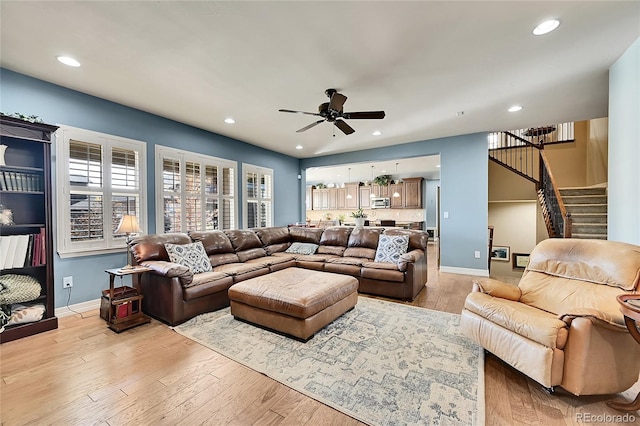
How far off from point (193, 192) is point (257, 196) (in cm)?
163

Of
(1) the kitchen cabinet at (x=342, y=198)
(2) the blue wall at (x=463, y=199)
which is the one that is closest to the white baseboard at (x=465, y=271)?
(2) the blue wall at (x=463, y=199)

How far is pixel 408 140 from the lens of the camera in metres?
5.66

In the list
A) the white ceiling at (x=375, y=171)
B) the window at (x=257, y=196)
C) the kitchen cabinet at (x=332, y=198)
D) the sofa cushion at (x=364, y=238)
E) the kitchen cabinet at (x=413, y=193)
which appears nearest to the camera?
the sofa cushion at (x=364, y=238)

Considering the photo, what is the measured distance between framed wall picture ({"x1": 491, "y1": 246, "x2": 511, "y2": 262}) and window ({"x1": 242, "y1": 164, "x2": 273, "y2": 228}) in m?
5.64

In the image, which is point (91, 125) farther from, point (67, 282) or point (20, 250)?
point (67, 282)

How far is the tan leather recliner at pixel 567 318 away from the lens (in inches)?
65.4

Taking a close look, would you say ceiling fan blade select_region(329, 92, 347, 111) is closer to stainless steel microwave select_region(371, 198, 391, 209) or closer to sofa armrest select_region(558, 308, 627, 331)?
sofa armrest select_region(558, 308, 627, 331)

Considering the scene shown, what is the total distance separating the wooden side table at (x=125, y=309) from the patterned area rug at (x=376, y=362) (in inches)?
21.8

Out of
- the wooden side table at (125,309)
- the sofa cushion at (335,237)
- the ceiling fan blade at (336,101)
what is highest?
the ceiling fan blade at (336,101)

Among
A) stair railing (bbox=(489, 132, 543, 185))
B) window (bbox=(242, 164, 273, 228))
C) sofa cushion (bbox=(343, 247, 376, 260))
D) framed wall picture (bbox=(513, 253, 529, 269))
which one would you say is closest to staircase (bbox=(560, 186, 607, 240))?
stair railing (bbox=(489, 132, 543, 185))

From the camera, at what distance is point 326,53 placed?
2506mm

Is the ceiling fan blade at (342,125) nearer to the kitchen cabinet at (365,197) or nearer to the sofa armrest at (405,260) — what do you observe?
the sofa armrest at (405,260)

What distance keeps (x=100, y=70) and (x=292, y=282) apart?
312 cm

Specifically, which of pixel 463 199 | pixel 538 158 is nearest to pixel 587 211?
pixel 538 158
